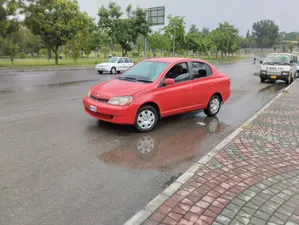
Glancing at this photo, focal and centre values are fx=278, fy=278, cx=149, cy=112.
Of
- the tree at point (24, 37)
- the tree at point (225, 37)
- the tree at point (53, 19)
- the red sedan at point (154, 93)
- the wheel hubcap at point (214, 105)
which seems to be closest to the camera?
the red sedan at point (154, 93)

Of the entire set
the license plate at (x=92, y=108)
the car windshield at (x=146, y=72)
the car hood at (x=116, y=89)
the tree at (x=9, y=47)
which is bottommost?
A: the license plate at (x=92, y=108)

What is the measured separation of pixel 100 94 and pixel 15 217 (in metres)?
3.57

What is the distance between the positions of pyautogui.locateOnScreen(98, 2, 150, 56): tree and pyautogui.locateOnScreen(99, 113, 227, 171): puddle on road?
96.7ft

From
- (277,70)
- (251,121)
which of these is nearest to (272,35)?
(277,70)

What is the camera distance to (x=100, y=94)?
6.22 metres

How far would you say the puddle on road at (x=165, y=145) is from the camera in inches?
182

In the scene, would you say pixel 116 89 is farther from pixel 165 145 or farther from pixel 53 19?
pixel 53 19

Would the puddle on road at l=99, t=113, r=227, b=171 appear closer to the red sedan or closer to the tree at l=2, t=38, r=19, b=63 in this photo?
the red sedan

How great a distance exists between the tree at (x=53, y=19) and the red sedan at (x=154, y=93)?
2708cm

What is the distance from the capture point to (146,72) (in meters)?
6.85

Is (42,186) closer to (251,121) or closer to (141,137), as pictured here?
(141,137)

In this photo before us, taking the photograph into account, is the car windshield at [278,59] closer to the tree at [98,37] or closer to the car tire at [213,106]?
the car tire at [213,106]

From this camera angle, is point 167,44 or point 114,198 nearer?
point 114,198

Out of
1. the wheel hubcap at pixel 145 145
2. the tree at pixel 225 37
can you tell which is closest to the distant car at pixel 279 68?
the wheel hubcap at pixel 145 145
